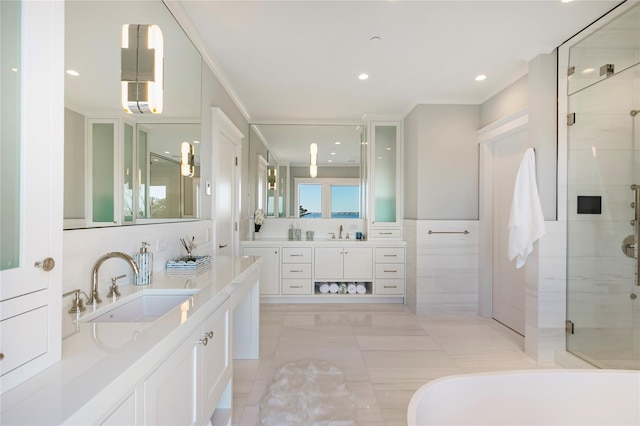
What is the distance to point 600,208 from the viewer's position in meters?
2.26

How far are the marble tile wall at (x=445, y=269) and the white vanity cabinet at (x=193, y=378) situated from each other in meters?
2.69

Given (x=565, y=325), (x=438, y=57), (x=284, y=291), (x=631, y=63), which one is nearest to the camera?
(x=631, y=63)

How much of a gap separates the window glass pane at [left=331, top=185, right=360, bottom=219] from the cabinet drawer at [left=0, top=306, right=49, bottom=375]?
156 inches

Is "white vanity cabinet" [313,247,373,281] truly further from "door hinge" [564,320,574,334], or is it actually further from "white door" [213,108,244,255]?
"door hinge" [564,320,574,334]

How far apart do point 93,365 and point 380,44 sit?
2.69 m

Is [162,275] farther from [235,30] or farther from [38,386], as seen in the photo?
[235,30]

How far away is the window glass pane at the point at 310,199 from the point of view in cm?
449

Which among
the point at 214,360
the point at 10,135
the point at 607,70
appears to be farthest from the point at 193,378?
the point at 607,70

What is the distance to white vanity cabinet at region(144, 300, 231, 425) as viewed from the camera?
87 cm

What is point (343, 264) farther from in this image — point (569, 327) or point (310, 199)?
point (569, 327)

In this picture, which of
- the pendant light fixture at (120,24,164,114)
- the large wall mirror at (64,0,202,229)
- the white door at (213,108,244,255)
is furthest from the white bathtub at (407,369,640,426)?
the white door at (213,108,244,255)

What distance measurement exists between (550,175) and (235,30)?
2.77m

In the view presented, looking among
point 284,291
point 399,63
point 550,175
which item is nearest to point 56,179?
point 399,63

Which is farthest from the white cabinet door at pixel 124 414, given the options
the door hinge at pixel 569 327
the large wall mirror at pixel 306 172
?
the large wall mirror at pixel 306 172
